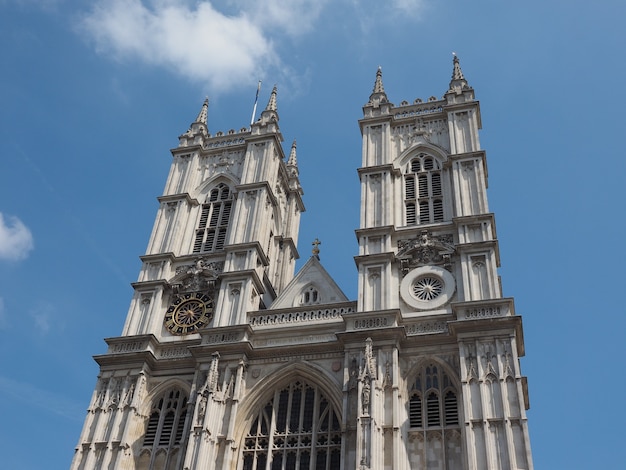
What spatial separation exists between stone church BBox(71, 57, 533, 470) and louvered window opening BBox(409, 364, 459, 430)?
0.08 metres

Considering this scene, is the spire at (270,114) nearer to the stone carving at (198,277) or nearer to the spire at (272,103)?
the spire at (272,103)

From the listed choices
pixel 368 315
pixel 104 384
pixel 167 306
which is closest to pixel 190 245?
→ pixel 167 306

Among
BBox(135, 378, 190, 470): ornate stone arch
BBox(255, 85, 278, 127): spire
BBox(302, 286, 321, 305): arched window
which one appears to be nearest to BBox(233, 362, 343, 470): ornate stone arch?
BBox(135, 378, 190, 470): ornate stone arch

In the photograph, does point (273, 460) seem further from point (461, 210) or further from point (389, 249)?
point (461, 210)

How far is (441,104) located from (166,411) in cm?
2242

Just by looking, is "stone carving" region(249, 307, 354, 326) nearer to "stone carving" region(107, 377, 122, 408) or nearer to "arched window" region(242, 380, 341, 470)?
"arched window" region(242, 380, 341, 470)

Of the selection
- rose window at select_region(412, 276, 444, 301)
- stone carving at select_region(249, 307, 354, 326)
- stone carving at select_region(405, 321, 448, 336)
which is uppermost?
rose window at select_region(412, 276, 444, 301)

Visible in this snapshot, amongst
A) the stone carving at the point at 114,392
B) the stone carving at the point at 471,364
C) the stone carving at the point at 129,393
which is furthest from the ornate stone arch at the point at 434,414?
the stone carving at the point at 114,392

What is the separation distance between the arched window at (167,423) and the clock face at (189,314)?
3290mm

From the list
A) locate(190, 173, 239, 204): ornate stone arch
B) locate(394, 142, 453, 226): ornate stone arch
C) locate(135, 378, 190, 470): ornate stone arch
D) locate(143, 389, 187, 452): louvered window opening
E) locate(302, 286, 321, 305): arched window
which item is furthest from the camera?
locate(190, 173, 239, 204): ornate stone arch

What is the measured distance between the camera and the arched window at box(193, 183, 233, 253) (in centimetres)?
3853

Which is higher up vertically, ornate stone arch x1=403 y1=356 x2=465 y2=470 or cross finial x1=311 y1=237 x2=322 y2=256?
cross finial x1=311 y1=237 x2=322 y2=256

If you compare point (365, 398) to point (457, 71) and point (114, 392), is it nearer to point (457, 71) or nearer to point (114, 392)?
point (114, 392)

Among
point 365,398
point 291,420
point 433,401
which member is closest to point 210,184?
point 291,420
